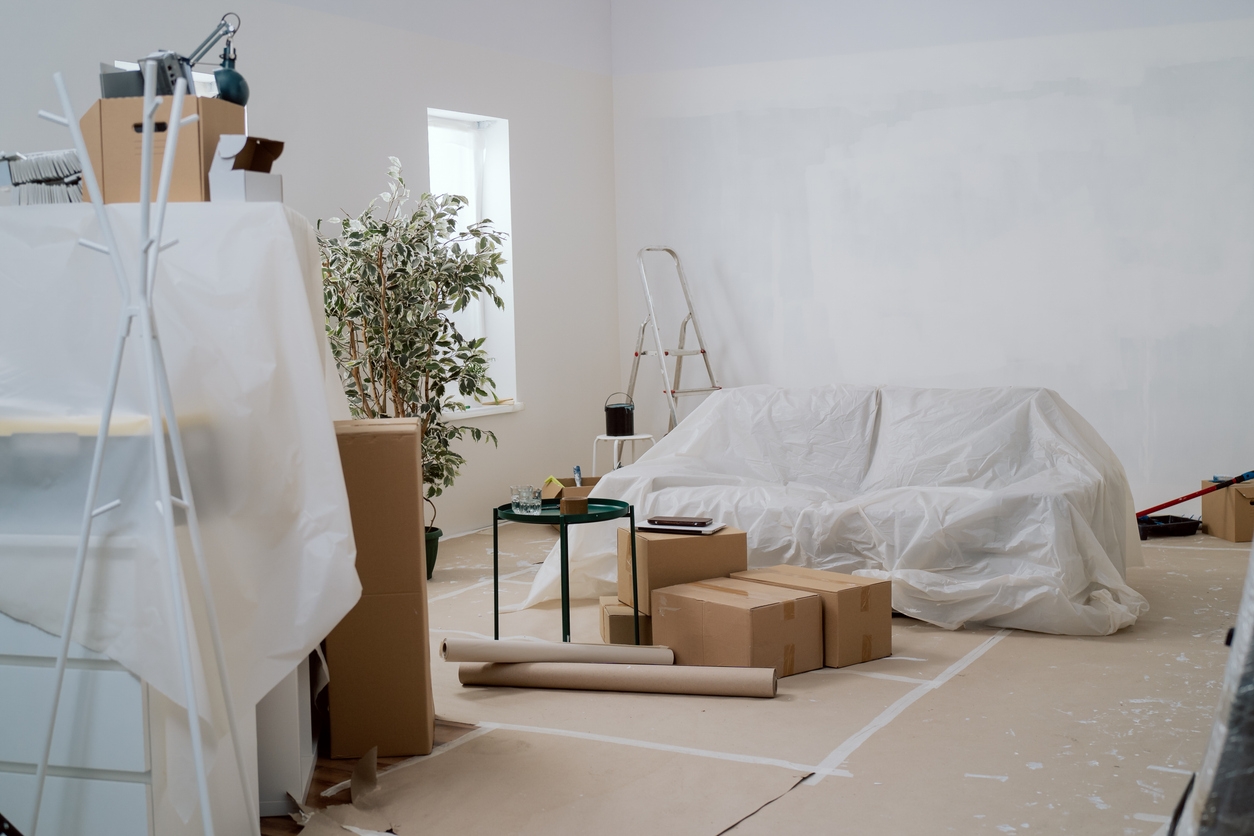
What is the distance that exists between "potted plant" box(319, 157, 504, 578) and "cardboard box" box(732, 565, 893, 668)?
1.69m

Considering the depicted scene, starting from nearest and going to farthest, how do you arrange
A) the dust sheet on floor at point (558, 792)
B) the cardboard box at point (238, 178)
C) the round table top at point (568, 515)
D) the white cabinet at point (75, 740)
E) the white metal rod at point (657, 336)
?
the white cabinet at point (75, 740)
the cardboard box at point (238, 178)
the dust sheet on floor at point (558, 792)
the round table top at point (568, 515)
the white metal rod at point (657, 336)

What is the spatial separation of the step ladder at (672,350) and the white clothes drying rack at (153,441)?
4201 millimetres

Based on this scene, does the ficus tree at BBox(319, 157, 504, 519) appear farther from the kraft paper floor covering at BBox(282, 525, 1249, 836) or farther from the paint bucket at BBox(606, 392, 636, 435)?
the kraft paper floor covering at BBox(282, 525, 1249, 836)

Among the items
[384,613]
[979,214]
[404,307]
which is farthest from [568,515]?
[979,214]

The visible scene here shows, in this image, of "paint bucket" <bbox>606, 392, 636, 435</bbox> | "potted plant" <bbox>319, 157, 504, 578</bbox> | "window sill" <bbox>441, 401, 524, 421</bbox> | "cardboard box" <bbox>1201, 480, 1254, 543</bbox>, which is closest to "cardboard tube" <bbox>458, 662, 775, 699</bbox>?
"potted plant" <bbox>319, 157, 504, 578</bbox>

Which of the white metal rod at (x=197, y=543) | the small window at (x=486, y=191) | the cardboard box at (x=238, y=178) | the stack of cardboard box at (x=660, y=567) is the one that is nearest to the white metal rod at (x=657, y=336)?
the small window at (x=486, y=191)

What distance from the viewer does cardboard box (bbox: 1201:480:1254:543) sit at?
4621 mm

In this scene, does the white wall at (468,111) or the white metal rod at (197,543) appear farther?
the white wall at (468,111)

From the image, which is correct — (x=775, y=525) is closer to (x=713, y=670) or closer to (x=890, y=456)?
(x=890, y=456)

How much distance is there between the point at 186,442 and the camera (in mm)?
1812

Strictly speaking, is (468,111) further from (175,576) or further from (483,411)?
(175,576)

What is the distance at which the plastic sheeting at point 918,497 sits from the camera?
133 inches

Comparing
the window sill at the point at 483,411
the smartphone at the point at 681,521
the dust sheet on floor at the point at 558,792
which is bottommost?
the dust sheet on floor at the point at 558,792

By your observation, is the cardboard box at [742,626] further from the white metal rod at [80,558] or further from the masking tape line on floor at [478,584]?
the white metal rod at [80,558]
